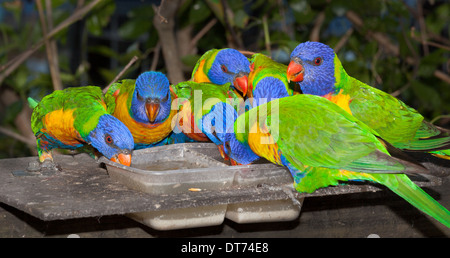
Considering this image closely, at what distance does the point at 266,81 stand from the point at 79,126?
0.75 meters

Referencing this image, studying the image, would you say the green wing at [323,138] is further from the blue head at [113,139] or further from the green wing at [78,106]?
the green wing at [78,106]

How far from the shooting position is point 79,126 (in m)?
1.95

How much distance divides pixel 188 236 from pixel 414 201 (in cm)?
74

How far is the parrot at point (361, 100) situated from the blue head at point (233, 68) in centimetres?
30

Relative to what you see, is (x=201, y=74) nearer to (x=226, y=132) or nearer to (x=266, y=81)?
(x=266, y=81)

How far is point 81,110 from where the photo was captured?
6.44 feet

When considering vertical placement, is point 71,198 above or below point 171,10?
below

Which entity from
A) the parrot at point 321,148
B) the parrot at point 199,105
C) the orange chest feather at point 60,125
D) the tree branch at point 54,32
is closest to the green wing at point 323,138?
the parrot at point 321,148

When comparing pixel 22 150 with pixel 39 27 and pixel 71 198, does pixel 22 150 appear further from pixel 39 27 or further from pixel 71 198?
pixel 71 198

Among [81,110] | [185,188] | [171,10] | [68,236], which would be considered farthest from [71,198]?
[171,10]

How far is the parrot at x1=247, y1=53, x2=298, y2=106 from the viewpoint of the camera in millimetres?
1967

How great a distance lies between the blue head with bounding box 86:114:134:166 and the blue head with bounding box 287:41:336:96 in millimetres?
673

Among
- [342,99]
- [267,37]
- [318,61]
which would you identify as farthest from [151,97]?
[267,37]

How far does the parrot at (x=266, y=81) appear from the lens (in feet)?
6.45
